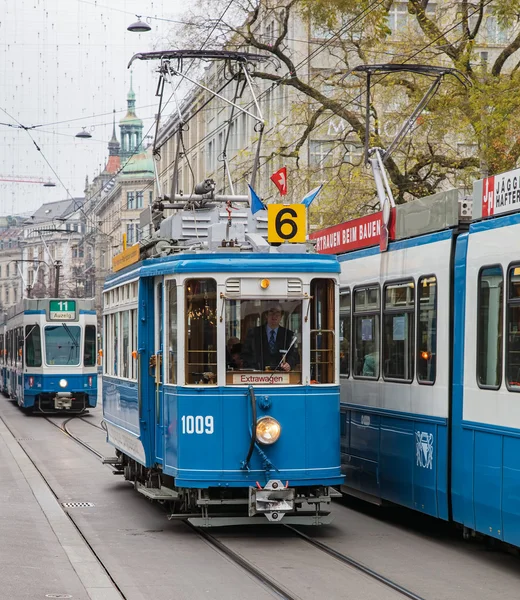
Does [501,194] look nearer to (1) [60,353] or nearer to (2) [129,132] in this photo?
(1) [60,353]

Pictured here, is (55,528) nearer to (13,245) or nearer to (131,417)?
(131,417)

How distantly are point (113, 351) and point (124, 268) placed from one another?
152cm

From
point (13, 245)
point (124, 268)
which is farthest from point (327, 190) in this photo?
point (13, 245)

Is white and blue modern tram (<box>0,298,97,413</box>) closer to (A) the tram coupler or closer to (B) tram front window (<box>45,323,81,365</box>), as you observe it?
(B) tram front window (<box>45,323,81,365</box>)

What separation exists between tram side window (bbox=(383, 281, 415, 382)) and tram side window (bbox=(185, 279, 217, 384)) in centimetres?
193

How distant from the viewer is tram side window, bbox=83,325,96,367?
34.2 meters

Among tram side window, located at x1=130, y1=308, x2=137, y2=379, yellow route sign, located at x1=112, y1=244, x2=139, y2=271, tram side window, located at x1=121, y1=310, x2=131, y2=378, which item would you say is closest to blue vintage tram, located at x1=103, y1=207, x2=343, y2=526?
tram side window, located at x1=130, y1=308, x2=137, y2=379

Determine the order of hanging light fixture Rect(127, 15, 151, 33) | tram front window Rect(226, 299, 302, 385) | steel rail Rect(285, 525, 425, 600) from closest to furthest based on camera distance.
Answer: steel rail Rect(285, 525, 425, 600), tram front window Rect(226, 299, 302, 385), hanging light fixture Rect(127, 15, 151, 33)

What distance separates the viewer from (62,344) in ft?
112

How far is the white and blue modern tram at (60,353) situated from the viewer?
34.2 metres

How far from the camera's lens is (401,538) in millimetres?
12125

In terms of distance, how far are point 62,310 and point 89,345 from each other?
4.02 ft

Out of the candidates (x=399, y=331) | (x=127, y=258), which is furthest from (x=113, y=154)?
(x=399, y=331)

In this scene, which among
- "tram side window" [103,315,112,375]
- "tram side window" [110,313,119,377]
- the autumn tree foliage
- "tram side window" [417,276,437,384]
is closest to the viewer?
"tram side window" [417,276,437,384]
